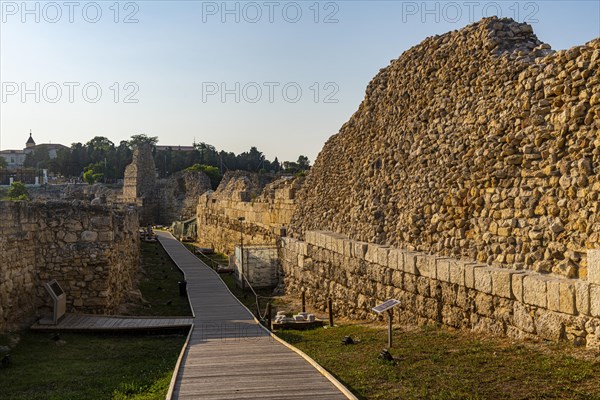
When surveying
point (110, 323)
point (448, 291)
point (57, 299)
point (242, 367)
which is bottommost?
point (110, 323)

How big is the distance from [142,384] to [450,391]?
4004 mm

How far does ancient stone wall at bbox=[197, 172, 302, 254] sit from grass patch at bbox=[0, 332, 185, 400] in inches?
384

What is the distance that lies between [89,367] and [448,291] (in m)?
5.48

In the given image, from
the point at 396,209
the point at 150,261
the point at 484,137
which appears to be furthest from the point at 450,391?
the point at 150,261

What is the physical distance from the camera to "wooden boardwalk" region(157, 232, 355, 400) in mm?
6809

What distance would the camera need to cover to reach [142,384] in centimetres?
827

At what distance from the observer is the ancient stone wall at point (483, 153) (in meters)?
8.26

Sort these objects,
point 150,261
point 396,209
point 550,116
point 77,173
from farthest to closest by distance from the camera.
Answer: point 77,173 < point 150,261 < point 396,209 < point 550,116

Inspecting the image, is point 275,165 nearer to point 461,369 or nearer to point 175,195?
point 175,195

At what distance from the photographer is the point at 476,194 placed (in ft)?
33.3

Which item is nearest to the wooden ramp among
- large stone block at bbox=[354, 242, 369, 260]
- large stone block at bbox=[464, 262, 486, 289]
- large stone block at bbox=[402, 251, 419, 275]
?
large stone block at bbox=[354, 242, 369, 260]

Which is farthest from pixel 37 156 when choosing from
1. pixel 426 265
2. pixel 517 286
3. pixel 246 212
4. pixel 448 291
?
pixel 517 286

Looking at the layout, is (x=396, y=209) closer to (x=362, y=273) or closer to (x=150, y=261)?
(x=362, y=273)

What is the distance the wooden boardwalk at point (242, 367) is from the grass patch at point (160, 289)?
149cm
